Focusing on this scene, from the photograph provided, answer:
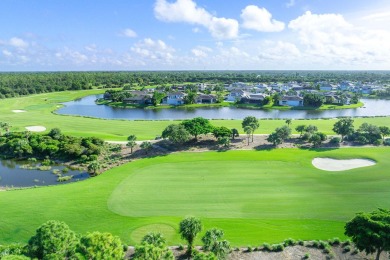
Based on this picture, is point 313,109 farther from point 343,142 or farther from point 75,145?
point 75,145

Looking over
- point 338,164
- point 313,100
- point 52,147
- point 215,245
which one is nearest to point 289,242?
point 215,245

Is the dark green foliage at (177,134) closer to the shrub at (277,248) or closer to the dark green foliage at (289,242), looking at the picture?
the dark green foliage at (289,242)

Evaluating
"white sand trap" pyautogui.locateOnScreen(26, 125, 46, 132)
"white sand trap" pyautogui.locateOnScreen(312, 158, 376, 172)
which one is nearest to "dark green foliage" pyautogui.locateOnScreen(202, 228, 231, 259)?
"white sand trap" pyautogui.locateOnScreen(312, 158, 376, 172)

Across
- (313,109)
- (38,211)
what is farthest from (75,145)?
(313,109)

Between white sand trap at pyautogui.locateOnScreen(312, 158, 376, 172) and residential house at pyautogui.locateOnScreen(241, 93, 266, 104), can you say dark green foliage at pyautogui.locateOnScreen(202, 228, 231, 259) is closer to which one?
white sand trap at pyautogui.locateOnScreen(312, 158, 376, 172)

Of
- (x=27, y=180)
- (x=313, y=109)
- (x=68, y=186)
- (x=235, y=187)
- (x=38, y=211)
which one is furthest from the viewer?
(x=313, y=109)

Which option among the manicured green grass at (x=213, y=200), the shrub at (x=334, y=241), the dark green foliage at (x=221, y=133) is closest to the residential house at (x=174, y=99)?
the dark green foliage at (x=221, y=133)
